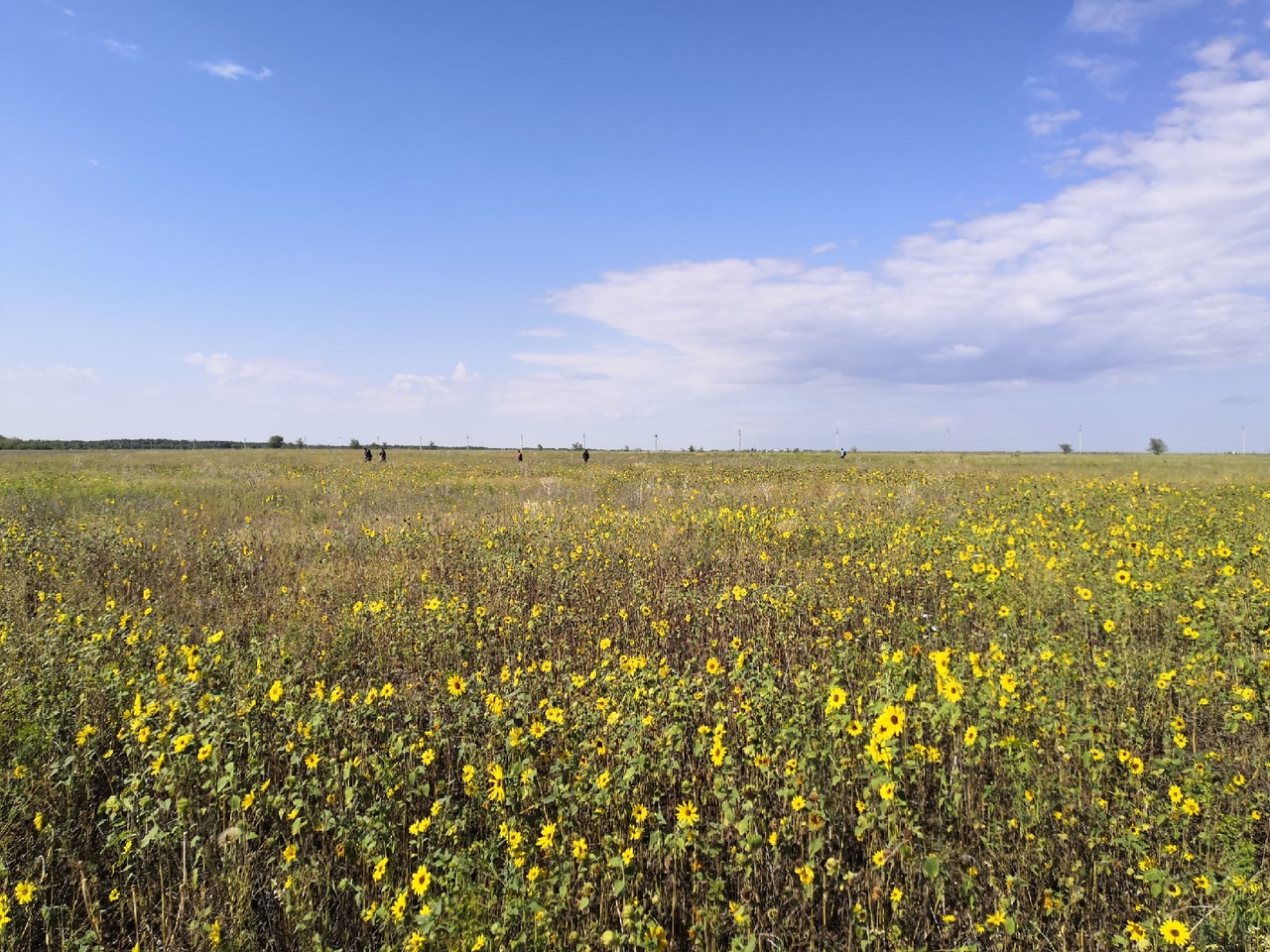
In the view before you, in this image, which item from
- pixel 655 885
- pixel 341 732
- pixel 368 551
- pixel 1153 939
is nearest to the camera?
pixel 1153 939

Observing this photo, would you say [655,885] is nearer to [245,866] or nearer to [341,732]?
[245,866]

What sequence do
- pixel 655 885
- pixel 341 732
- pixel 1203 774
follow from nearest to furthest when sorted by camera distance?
pixel 655 885 → pixel 1203 774 → pixel 341 732

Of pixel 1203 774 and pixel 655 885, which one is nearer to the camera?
pixel 655 885

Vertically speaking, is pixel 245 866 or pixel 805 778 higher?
pixel 805 778

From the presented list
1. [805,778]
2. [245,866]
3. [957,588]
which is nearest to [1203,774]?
[805,778]

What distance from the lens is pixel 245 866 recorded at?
8.50 feet

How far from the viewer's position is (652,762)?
308 cm

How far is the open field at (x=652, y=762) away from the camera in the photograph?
2428 mm

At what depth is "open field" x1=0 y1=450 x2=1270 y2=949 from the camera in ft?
7.97

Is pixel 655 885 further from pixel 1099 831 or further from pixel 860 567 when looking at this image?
pixel 860 567

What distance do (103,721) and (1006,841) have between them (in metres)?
5.34

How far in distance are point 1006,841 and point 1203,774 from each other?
3.52 ft

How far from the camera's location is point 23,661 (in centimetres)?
454

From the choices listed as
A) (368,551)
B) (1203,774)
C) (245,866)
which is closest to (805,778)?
(1203,774)
